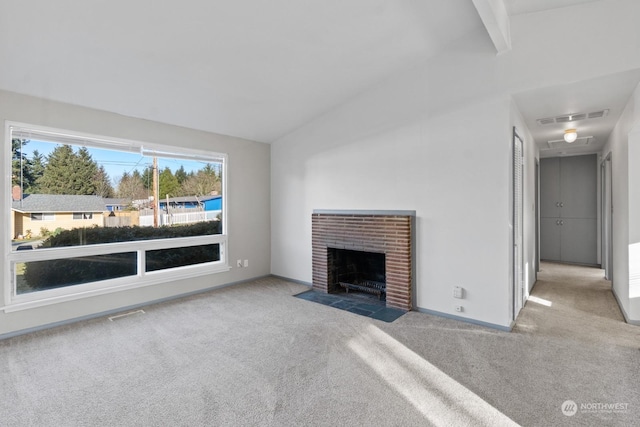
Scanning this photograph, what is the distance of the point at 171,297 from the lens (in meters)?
4.71

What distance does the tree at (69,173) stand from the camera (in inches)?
148

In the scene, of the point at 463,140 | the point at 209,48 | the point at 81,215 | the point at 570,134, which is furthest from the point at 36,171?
the point at 570,134

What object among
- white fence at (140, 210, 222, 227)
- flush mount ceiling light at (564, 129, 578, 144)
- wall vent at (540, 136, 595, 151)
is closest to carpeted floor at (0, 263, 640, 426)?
white fence at (140, 210, 222, 227)

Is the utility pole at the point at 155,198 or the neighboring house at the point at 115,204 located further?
the utility pole at the point at 155,198

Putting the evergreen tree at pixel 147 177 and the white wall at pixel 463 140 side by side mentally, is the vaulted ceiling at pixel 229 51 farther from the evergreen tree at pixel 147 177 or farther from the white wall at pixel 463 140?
the evergreen tree at pixel 147 177

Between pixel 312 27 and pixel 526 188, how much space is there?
11.6ft

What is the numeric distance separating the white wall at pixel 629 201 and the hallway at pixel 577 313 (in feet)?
0.84

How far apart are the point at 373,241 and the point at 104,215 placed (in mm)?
3455

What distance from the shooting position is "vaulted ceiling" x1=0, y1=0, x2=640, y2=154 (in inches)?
107

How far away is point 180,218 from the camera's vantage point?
16.3ft

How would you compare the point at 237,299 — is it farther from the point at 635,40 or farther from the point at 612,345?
the point at 635,40

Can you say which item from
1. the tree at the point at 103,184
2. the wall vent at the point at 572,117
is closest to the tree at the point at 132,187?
the tree at the point at 103,184

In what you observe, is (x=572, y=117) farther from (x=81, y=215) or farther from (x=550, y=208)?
(x=81, y=215)

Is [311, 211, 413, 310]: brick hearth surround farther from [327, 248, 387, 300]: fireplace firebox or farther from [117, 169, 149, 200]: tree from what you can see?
[117, 169, 149, 200]: tree
